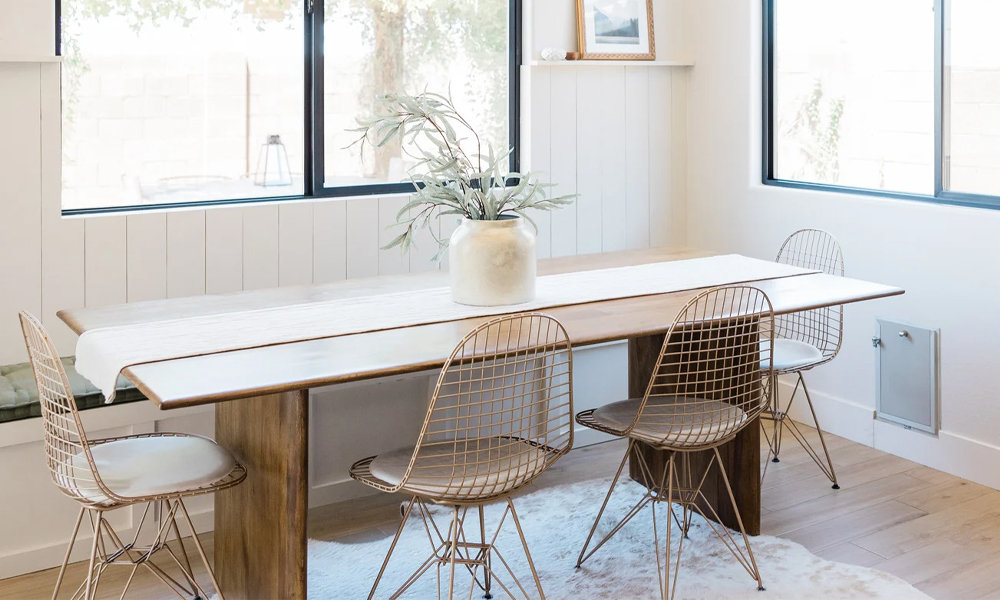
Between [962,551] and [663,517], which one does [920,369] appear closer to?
[962,551]

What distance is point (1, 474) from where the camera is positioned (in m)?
2.94

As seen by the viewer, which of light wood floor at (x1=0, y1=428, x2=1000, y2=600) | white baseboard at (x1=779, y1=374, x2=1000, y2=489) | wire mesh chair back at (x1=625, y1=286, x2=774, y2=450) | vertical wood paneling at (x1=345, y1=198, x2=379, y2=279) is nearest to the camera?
wire mesh chair back at (x1=625, y1=286, x2=774, y2=450)

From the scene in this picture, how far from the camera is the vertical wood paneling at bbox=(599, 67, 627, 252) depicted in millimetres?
4609

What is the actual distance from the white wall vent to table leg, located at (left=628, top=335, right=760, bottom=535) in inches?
38.2

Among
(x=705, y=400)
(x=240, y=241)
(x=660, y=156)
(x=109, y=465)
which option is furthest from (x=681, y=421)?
(x=660, y=156)

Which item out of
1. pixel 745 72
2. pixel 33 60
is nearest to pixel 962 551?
pixel 745 72

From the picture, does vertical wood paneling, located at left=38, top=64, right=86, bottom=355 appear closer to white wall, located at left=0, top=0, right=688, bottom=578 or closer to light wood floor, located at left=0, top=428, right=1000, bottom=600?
white wall, located at left=0, top=0, right=688, bottom=578

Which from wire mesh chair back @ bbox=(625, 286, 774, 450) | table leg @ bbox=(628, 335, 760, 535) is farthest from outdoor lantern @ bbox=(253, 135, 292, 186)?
wire mesh chair back @ bbox=(625, 286, 774, 450)

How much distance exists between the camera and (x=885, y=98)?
410 centimetres

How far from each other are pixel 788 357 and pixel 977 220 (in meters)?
0.83

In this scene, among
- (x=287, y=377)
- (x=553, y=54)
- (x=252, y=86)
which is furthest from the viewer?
(x=553, y=54)

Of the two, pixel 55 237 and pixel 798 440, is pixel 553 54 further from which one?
pixel 55 237

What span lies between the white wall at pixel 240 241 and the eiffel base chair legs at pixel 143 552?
199 mm

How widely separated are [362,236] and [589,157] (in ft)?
3.78
